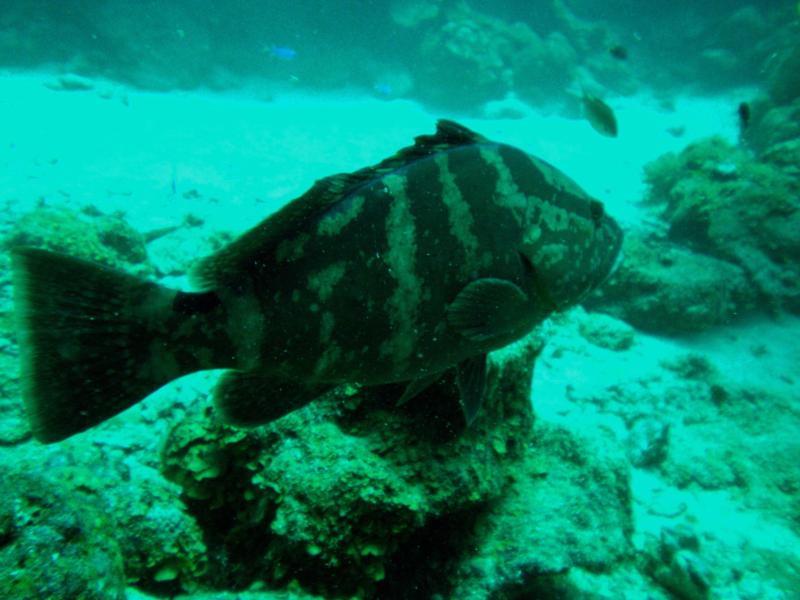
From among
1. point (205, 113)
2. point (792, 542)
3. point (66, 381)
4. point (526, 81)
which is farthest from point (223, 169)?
point (526, 81)

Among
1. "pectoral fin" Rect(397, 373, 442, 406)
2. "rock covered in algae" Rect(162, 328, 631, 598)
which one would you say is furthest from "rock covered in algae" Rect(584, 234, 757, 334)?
"pectoral fin" Rect(397, 373, 442, 406)

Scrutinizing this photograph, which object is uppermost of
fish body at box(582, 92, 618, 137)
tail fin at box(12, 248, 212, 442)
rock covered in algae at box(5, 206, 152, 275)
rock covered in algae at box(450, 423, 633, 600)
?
fish body at box(582, 92, 618, 137)

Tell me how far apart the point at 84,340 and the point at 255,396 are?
2.21 ft

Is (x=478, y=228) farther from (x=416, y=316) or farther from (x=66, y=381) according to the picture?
(x=66, y=381)

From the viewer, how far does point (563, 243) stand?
7.33 ft

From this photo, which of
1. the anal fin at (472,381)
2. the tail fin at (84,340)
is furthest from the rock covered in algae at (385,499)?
the tail fin at (84,340)

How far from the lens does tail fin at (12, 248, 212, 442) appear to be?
64.3 inches

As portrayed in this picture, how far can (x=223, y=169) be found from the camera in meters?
12.3

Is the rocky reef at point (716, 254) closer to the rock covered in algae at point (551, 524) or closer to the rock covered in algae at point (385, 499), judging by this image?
the rock covered in algae at point (551, 524)

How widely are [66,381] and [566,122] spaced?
22641mm

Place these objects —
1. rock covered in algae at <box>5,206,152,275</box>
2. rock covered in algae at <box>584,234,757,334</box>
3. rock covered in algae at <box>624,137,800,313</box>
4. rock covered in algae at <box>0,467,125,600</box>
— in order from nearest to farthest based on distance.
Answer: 1. rock covered in algae at <box>0,467,125,600</box>
2. rock covered in algae at <box>5,206,152,275</box>
3. rock covered in algae at <box>584,234,757,334</box>
4. rock covered in algae at <box>624,137,800,313</box>

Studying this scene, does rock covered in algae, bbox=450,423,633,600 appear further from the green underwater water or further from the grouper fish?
the grouper fish

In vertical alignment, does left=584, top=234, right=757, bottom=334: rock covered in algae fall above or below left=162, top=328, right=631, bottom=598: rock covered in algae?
above

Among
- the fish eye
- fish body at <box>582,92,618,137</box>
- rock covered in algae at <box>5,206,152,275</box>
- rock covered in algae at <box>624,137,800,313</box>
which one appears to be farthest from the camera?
fish body at <box>582,92,618,137</box>
